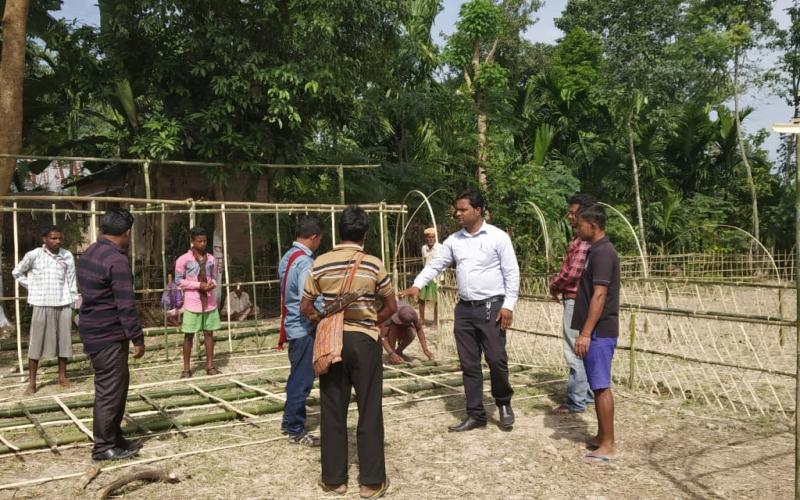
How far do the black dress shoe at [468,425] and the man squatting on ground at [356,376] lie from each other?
1241 millimetres

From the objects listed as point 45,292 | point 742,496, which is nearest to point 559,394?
point 742,496

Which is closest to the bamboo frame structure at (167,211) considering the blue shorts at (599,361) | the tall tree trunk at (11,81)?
the tall tree trunk at (11,81)

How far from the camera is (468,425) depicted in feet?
16.7

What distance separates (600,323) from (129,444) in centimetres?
338

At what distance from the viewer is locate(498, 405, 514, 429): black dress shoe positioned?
16.8ft

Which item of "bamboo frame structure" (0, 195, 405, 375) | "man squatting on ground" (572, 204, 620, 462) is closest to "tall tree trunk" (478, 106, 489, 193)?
"bamboo frame structure" (0, 195, 405, 375)

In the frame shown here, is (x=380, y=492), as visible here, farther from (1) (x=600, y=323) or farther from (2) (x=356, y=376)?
(1) (x=600, y=323)

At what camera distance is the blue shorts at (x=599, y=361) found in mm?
4352

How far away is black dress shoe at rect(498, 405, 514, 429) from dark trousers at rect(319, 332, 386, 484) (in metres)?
1.49

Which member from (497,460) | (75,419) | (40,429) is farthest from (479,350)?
(40,429)

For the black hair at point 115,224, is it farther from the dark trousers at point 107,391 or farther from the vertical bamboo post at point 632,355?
the vertical bamboo post at point 632,355

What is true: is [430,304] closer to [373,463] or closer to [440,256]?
[440,256]

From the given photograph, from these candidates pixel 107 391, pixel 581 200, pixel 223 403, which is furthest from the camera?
pixel 223 403

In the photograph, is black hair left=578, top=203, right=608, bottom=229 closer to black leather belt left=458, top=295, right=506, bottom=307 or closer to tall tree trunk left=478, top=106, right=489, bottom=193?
black leather belt left=458, top=295, right=506, bottom=307
